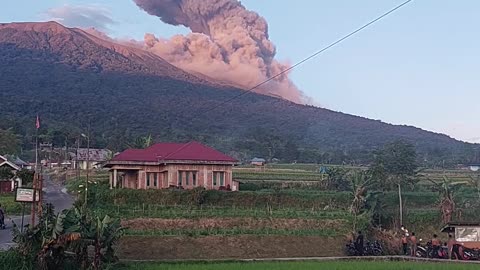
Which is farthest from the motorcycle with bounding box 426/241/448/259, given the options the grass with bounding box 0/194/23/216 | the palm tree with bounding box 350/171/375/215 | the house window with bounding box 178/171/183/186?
the grass with bounding box 0/194/23/216

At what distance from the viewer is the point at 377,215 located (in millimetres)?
32469

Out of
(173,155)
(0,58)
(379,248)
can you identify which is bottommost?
(379,248)

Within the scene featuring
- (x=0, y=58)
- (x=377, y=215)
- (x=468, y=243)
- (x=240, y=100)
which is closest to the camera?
(x=468, y=243)

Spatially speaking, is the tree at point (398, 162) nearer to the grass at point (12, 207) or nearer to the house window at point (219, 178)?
the house window at point (219, 178)

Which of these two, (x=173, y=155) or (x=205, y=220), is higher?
(x=173, y=155)

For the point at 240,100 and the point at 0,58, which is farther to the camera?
the point at 0,58

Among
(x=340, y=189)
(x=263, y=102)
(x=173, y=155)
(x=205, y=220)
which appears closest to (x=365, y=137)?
(x=263, y=102)

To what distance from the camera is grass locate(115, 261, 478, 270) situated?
18438 millimetres

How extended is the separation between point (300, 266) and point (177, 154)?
19.8m

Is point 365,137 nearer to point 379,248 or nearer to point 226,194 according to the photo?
point 226,194

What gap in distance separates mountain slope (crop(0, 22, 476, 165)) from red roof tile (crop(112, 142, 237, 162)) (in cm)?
3433

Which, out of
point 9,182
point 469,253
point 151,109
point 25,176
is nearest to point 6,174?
point 9,182

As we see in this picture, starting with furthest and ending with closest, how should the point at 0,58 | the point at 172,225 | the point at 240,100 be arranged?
the point at 0,58
the point at 240,100
the point at 172,225

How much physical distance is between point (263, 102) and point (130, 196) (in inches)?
3635
